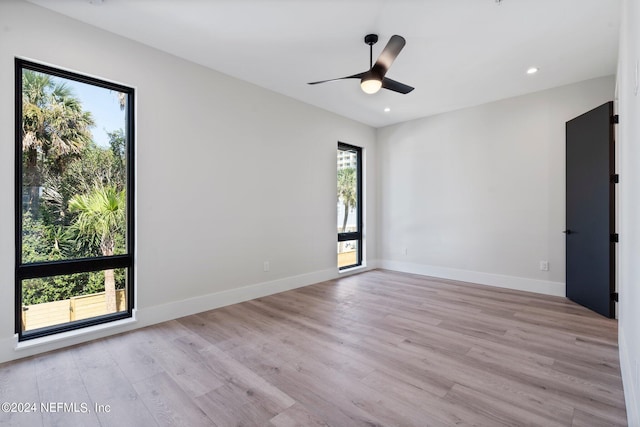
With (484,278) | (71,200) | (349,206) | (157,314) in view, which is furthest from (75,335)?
(484,278)

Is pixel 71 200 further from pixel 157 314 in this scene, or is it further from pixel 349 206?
pixel 349 206

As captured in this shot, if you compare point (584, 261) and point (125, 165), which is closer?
point (125, 165)

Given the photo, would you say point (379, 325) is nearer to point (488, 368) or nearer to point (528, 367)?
point (488, 368)

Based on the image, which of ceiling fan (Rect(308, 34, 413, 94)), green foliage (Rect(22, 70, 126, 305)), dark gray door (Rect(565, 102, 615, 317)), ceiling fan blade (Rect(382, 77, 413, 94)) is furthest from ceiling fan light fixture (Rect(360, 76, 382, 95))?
dark gray door (Rect(565, 102, 615, 317))

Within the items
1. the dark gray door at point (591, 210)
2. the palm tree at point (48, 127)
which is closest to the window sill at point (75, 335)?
the palm tree at point (48, 127)

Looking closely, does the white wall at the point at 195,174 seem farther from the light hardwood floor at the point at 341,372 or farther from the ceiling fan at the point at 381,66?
the ceiling fan at the point at 381,66

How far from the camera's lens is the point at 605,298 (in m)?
3.27

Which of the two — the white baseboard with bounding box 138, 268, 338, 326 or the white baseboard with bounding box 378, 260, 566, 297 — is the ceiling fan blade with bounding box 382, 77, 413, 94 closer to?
the white baseboard with bounding box 138, 268, 338, 326

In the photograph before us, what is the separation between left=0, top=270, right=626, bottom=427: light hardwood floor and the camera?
1741 mm

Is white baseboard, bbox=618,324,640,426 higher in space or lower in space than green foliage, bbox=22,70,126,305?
→ lower

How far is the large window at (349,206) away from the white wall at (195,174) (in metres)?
0.67

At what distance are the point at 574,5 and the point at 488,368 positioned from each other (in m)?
2.98

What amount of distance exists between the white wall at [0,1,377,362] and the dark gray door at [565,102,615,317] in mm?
3426

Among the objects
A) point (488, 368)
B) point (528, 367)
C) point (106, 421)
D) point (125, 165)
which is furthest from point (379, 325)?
point (125, 165)
